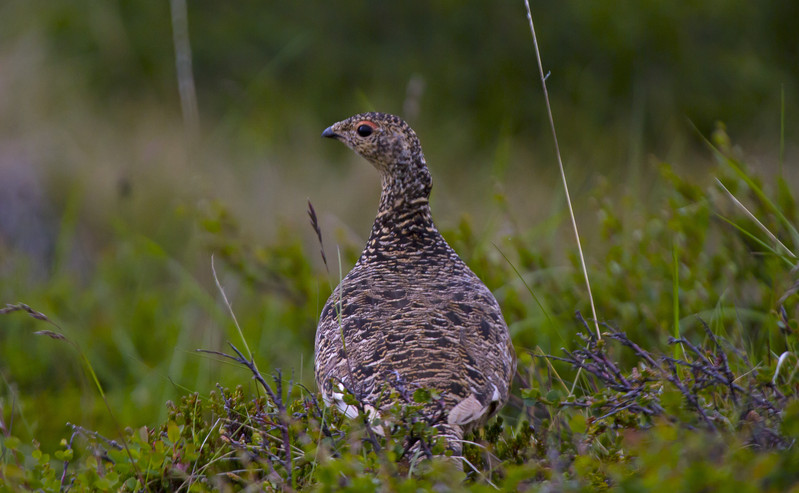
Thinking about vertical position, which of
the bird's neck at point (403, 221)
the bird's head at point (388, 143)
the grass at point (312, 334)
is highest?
the bird's head at point (388, 143)

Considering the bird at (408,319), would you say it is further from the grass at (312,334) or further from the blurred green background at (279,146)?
the blurred green background at (279,146)

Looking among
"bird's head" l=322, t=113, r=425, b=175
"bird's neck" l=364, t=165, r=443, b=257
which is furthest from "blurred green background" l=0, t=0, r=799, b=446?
"bird's head" l=322, t=113, r=425, b=175

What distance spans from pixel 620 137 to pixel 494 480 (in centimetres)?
1093

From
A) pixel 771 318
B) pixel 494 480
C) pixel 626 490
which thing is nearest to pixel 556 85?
pixel 771 318

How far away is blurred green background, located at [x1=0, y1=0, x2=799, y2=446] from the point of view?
596cm

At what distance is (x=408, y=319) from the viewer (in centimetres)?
324

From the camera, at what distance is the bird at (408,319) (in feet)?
9.56

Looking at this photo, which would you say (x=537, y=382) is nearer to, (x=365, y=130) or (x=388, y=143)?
(x=388, y=143)

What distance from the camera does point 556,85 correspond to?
1388cm

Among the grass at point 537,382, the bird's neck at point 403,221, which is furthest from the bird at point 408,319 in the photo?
the grass at point 537,382

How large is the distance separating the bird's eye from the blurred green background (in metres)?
1.03

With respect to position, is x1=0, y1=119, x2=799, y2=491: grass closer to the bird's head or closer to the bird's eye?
the bird's head

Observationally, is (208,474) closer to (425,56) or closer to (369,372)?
Answer: (369,372)

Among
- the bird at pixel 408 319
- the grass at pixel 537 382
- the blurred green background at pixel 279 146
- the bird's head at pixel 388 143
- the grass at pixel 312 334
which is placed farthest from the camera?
the blurred green background at pixel 279 146
